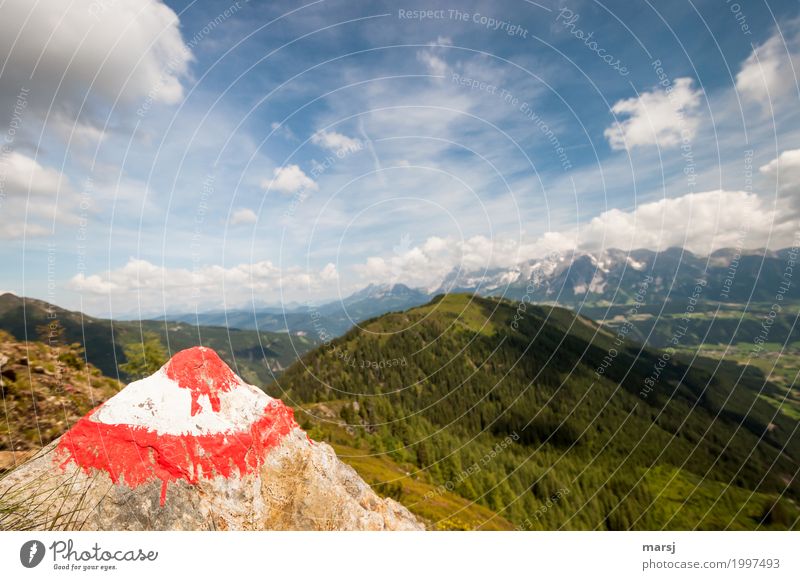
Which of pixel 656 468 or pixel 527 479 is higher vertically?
pixel 527 479

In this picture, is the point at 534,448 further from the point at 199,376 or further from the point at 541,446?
the point at 199,376

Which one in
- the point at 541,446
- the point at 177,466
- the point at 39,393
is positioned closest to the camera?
the point at 177,466

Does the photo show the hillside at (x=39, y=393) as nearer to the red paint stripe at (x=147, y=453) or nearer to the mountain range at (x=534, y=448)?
the red paint stripe at (x=147, y=453)

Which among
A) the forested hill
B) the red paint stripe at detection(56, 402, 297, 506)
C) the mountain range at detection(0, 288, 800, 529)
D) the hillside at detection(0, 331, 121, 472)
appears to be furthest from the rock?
the forested hill

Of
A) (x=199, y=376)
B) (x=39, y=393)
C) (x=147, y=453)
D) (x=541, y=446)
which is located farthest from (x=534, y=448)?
(x=147, y=453)

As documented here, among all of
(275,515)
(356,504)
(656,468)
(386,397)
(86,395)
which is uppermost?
(86,395)
